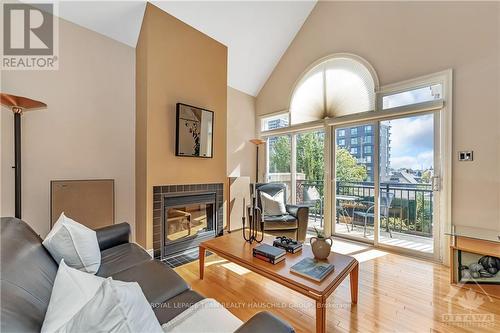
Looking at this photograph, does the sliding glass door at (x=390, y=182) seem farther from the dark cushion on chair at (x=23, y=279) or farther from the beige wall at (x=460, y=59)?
the dark cushion on chair at (x=23, y=279)

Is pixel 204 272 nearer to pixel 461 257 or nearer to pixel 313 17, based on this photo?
pixel 461 257

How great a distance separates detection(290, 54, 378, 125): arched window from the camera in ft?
10.9

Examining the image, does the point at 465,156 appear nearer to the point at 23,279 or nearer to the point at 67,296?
the point at 67,296

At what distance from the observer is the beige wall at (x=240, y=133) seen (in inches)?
170

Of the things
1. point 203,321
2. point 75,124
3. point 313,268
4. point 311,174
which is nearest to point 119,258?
point 203,321

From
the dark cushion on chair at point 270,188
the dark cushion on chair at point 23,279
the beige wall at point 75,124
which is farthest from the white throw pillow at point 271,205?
the dark cushion on chair at point 23,279

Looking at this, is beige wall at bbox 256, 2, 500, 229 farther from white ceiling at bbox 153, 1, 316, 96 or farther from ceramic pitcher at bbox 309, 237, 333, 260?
ceramic pitcher at bbox 309, 237, 333, 260

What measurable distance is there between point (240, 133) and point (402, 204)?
298 centimetres

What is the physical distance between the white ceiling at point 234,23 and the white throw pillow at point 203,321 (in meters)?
3.22

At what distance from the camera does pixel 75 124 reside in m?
2.64

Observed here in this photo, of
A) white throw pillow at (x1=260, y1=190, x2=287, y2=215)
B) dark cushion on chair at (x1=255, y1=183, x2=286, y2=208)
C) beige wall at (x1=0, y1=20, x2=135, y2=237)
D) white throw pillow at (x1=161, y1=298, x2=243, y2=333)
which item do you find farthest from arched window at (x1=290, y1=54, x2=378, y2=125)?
white throw pillow at (x1=161, y1=298, x2=243, y2=333)

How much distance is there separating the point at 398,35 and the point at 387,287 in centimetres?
311

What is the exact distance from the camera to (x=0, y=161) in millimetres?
2186

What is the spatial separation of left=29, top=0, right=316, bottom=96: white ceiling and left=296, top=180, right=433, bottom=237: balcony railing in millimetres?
2691
